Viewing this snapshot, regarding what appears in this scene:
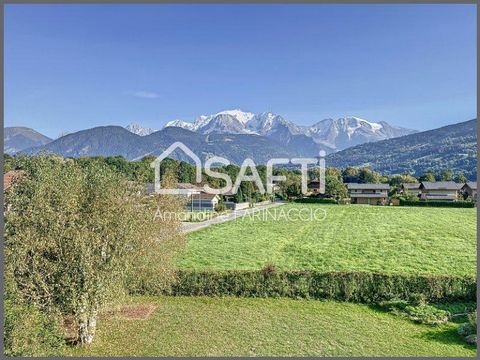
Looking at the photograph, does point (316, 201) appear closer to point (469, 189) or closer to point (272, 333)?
point (469, 189)

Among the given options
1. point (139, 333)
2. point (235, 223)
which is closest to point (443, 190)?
point (235, 223)

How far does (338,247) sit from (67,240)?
16926 millimetres

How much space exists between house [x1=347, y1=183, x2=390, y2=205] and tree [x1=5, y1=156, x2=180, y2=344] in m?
64.1

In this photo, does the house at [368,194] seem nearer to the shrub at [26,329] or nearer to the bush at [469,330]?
the bush at [469,330]

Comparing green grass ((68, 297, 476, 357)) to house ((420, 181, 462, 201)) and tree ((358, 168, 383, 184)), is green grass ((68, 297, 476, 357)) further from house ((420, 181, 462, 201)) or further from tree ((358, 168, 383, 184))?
tree ((358, 168, 383, 184))

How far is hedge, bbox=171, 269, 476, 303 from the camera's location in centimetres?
1366

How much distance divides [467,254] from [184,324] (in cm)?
1647

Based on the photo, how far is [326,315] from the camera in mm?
12539

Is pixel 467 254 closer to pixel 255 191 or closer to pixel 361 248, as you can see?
pixel 361 248

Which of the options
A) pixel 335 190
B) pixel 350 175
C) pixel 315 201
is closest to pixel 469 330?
pixel 315 201

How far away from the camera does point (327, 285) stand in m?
14.1

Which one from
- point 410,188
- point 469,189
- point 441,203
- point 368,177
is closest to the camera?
point 441,203

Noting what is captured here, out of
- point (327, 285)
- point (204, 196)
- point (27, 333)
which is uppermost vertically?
point (204, 196)

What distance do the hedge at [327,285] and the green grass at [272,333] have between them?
68cm
